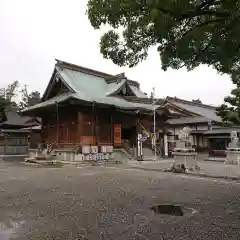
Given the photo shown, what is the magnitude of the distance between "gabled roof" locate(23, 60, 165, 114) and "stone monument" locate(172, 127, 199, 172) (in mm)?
9831

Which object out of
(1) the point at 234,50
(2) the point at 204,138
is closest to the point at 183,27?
(1) the point at 234,50

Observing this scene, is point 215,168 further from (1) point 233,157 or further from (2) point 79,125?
(2) point 79,125

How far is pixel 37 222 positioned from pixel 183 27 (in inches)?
229

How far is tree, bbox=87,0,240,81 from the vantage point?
6102mm

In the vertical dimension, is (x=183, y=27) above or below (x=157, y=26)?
above

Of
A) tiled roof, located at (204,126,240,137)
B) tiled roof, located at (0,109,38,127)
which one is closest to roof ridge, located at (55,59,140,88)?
tiled roof, located at (204,126,240,137)

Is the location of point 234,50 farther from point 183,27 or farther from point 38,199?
point 38,199

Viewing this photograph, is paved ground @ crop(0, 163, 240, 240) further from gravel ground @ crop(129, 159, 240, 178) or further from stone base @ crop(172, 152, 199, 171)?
stone base @ crop(172, 152, 199, 171)

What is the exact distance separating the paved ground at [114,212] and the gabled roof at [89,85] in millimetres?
16335

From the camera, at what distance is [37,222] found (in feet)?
23.1

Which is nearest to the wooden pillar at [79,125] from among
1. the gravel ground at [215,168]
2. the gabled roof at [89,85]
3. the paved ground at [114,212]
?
the gabled roof at [89,85]

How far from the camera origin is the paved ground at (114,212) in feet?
20.3

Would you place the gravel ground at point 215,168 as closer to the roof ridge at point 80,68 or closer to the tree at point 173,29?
the tree at point 173,29

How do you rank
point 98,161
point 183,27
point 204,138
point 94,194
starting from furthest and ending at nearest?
point 204,138 → point 98,161 → point 94,194 → point 183,27
